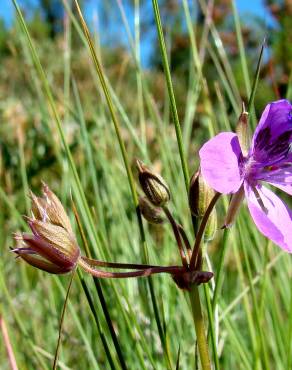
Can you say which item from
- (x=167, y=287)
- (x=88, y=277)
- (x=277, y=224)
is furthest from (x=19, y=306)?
(x=277, y=224)

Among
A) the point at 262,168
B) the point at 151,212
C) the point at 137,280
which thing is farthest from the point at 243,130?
the point at 137,280

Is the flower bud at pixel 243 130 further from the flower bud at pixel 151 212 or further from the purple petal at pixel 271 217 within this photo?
the flower bud at pixel 151 212

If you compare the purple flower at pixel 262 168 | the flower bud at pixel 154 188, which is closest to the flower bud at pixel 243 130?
A: the purple flower at pixel 262 168

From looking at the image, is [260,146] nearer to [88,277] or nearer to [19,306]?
[88,277]

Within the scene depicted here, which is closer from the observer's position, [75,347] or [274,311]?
[274,311]

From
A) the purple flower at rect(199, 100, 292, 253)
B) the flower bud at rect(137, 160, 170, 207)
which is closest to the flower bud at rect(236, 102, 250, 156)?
the purple flower at rect(199, 100, 292, 253)

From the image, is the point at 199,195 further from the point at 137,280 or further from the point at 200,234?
the point at 137,280
